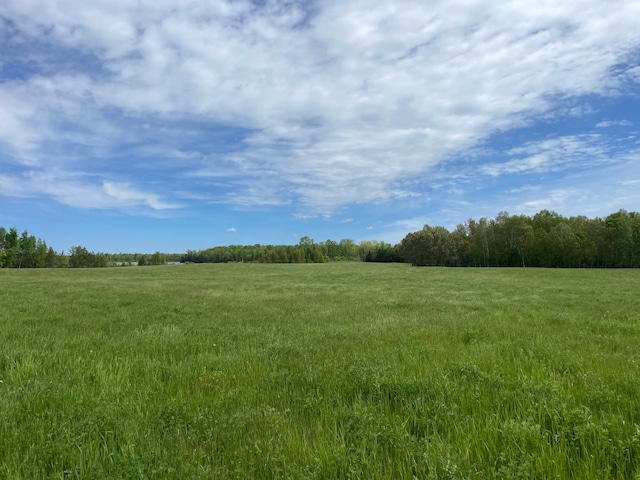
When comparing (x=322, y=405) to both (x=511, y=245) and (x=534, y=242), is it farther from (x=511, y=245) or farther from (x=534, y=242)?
(x=511, y=245)

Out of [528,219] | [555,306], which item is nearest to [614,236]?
[528,219]

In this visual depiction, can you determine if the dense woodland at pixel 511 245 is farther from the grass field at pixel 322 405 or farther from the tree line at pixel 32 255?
the grass field at pixel 322 405

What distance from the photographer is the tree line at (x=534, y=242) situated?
76.1 meters

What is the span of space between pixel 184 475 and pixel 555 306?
18118 millimetres

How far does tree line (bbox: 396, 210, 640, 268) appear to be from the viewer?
76062 millimetres

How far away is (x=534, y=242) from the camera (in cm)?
8612

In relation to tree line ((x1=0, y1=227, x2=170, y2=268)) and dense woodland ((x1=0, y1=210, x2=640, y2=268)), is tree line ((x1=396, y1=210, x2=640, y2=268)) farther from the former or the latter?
tree line ((x1=0, y1=227, x2=170, y2=268))

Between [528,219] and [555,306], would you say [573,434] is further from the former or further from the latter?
[528,219]

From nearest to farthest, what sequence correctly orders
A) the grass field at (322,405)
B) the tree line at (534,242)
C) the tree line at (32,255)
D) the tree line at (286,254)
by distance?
the grass field at (322,405) < the tree line at (534,242) < the tree line at (32,255) < the tree line at (286,254)

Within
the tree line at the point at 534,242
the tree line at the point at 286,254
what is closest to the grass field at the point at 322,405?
the tree line at the point at 534,242

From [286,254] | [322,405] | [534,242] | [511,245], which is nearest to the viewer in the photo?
[322,405]

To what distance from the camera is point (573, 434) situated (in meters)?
3.99

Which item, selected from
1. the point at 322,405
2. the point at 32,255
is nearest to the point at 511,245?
the point at 322,405

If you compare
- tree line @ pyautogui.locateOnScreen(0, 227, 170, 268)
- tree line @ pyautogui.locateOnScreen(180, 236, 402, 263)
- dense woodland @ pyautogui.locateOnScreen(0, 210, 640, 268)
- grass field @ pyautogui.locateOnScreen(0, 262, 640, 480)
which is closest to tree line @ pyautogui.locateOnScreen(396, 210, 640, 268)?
dense woodland @ pyautogui.locateOnScreen(0, 210, 640, 268)
